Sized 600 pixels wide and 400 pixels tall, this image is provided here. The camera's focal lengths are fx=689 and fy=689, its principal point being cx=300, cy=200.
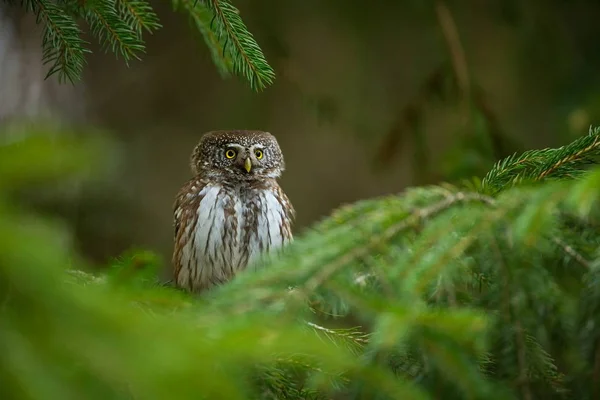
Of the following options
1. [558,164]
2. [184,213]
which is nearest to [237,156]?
[184,213]

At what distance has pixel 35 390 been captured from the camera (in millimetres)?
697

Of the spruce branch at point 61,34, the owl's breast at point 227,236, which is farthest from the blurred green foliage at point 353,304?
the owl's breast at point 227,236

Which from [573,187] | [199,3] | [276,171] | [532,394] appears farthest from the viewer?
[276,171]

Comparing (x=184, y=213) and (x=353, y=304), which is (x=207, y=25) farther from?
(x=353, y=304)

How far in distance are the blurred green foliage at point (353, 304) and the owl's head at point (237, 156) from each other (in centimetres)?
151

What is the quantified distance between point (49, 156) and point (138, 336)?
0.24 meters

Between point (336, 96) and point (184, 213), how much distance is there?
209 cm

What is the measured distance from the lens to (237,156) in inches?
120

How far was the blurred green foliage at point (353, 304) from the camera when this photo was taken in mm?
728

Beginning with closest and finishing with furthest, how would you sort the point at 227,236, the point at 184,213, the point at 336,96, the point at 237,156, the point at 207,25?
1. the point at 207,25
2. the point at 227,236
3. the point at 184,213
4. the point at 237,156
5. the point at 336,96

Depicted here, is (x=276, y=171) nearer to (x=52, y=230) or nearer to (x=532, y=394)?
(x=532, y=394)

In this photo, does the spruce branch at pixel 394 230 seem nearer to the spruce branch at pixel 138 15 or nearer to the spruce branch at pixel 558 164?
the spruce branch at pixel 558 164

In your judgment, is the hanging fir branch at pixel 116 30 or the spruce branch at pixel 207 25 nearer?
the hanging fir branch at pixel 116 30

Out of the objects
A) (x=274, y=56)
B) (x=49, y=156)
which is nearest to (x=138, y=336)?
(x=49, y=156)
